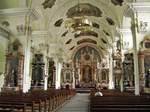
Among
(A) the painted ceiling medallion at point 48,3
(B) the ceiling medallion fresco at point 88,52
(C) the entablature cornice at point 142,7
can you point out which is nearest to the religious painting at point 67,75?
(B) the ceiling medallion fresco at point 88,52

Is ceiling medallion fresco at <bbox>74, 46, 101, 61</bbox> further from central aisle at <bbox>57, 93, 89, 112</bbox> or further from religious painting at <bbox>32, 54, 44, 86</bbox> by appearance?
central aisle at <bbox>57, 93, 89, 112</bbox>

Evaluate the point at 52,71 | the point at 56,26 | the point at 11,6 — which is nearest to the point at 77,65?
the point at 52,71

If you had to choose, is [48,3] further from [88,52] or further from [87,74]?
[87,74]

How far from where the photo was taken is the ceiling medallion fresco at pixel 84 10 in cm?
2235

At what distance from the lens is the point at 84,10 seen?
23.5m

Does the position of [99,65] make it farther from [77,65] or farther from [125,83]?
[125,83]

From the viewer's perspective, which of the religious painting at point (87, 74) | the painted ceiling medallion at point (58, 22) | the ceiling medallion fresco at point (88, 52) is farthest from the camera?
the ceiling medallion fresco at point (88, 52)

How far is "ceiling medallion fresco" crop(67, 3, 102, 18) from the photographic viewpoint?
2235cm

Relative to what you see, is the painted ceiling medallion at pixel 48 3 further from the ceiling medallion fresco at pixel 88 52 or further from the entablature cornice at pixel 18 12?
the ceiling medallion fresco at pixel 88 52

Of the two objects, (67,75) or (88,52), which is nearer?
(67,75)

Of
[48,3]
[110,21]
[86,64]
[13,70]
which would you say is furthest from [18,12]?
[86,64]

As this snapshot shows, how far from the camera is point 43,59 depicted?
69.1ft

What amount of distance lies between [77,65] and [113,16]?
60.9ft

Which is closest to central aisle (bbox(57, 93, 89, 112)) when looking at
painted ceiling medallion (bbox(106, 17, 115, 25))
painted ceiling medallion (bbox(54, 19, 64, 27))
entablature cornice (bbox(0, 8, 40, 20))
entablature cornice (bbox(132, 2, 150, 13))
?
entablature cornice (bbox(0, 8, 40, 20))
